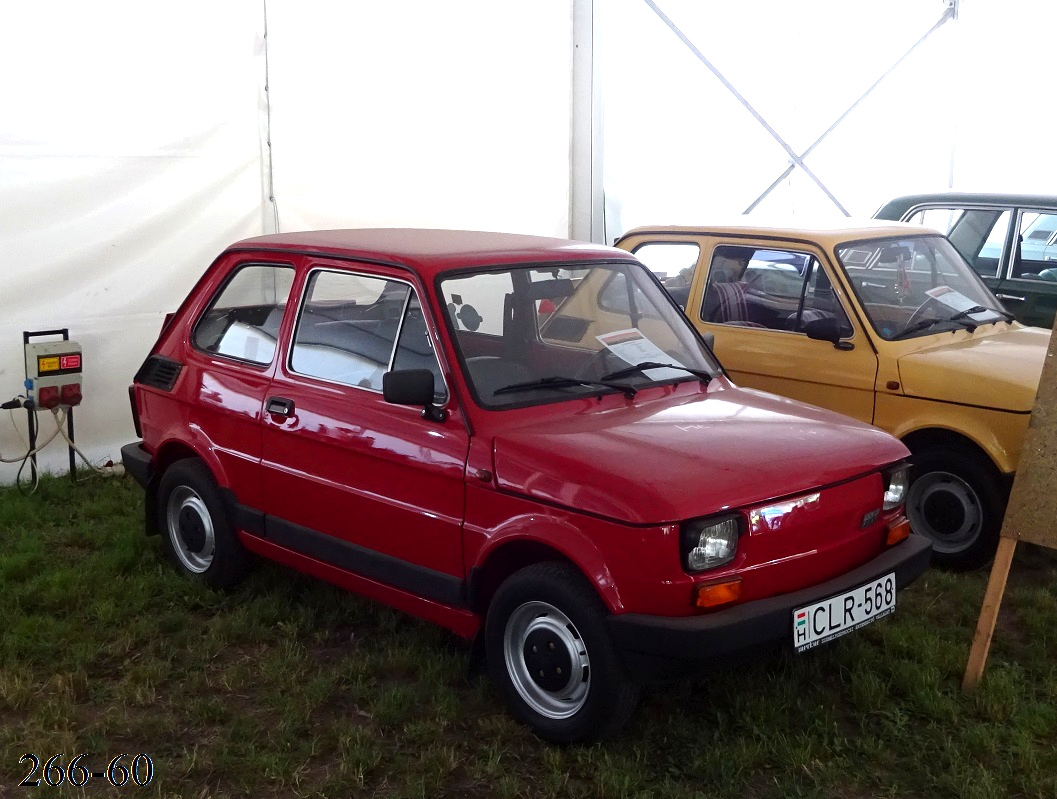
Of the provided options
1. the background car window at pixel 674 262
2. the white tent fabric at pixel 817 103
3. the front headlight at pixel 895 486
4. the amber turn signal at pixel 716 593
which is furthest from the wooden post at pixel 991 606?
the white tent fabric at pixel 817 103

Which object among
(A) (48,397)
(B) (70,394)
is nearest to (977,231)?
(B) (70,394)

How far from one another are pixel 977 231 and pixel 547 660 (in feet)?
18.3

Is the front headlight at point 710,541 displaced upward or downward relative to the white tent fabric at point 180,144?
downward

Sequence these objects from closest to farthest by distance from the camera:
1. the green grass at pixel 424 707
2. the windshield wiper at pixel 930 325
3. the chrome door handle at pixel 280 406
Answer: the green grass at pixel 424 707 → the chrome door handle at pixel 280 406 → the windshield wiper at pixel 930 325

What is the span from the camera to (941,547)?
520 centimetres

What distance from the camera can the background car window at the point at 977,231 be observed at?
7.44 meters

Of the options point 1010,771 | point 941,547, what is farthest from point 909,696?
point 941,547

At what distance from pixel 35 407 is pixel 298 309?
280 cm

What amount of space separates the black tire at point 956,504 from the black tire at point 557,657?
2.33 metres

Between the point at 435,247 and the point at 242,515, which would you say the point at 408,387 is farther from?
the point at 242,515

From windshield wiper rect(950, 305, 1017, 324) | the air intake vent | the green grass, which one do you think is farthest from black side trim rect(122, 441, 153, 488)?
windshield wiper rect(950, 305, 1017, 324)

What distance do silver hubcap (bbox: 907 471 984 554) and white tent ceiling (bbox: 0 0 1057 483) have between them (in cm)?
467

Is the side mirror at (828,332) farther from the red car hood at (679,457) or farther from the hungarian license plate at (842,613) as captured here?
the hungarian license plate at (842,613)

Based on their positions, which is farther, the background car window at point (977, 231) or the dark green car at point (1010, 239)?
the background car window at point (977, 231)
